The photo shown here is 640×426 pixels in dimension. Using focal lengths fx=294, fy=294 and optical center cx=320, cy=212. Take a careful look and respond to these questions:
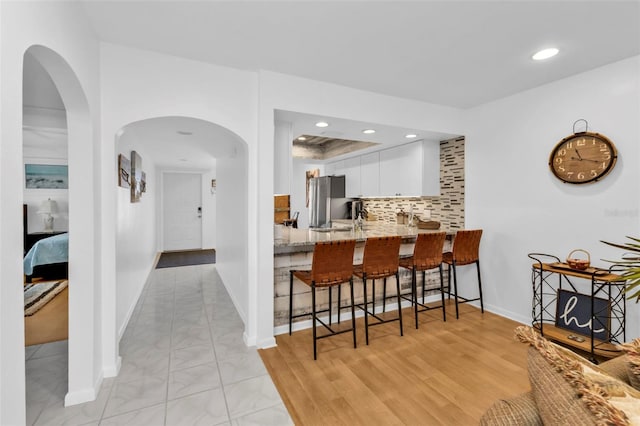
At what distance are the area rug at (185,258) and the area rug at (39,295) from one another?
11.9ft

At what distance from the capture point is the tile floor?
1853 mm

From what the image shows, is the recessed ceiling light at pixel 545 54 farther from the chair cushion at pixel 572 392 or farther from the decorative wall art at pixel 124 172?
the decorative wall art at pixel 124 172

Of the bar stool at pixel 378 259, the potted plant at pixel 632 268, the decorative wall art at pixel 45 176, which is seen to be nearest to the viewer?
the potted plant at pixel 632 268

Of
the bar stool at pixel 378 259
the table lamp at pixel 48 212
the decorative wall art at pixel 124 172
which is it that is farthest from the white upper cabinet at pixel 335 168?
the table lamp at pixel 48 212

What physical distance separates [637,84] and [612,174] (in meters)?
0.74

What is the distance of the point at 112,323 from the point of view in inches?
89.8

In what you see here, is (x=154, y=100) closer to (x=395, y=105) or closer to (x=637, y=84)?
(x=395, y=105)

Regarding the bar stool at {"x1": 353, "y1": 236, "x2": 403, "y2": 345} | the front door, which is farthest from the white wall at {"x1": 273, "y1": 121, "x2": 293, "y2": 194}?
the front door

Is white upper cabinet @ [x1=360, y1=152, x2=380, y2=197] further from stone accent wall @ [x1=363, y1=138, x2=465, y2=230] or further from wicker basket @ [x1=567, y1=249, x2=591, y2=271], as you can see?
wicker basket @ [x1=567, y1=249, x2=591, y2=271]

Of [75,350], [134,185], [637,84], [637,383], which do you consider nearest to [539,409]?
[637,383]

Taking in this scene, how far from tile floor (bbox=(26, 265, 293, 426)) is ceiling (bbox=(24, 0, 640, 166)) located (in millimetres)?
2290

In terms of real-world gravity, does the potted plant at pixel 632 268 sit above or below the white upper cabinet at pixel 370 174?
below

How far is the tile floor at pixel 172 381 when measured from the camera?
6.08ft

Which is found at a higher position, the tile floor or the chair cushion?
the chair cushion
